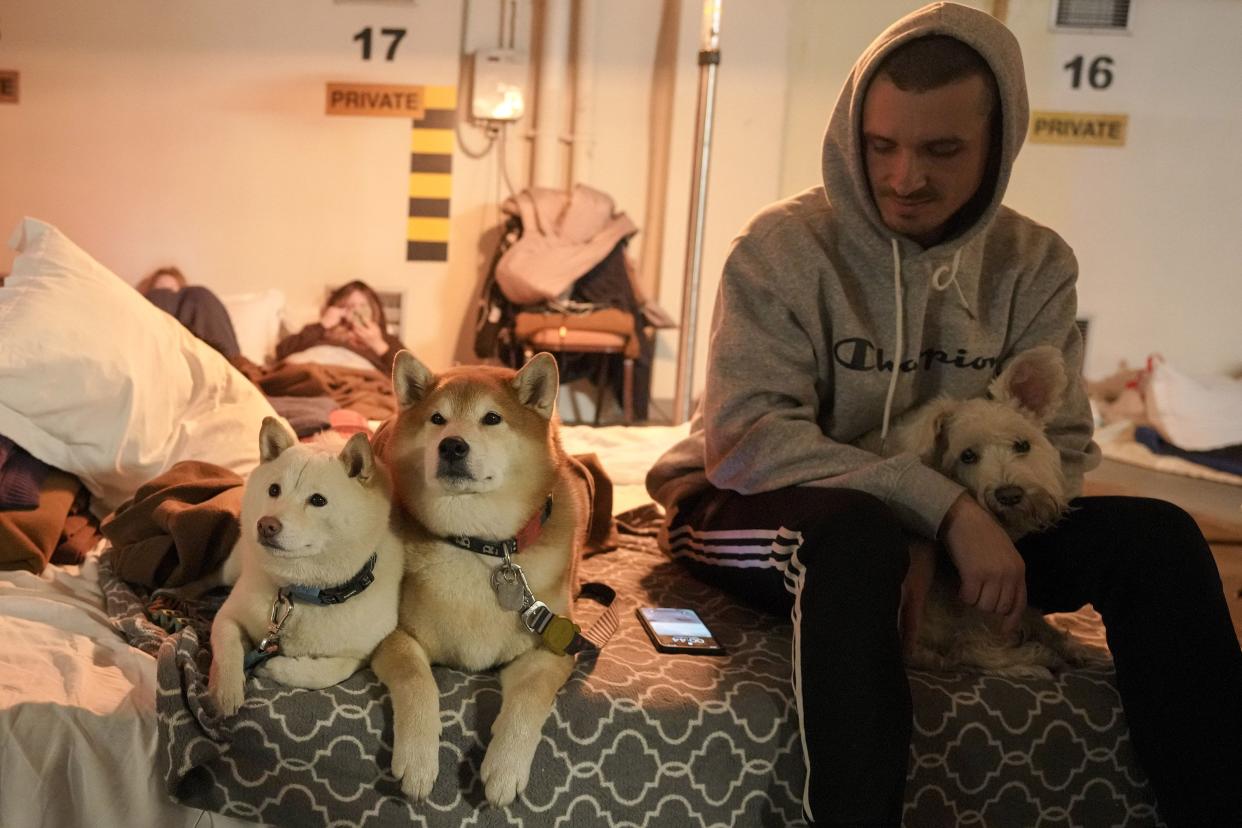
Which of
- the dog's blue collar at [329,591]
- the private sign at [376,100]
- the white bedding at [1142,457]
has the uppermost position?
the private sign at [376,100]

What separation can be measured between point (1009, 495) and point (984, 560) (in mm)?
124

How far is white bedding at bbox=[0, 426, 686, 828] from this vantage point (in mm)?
974

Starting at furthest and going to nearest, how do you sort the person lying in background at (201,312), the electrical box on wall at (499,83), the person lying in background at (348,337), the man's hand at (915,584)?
the electrical box on wall at (499,83)
the person lying in background at (348,337)
the person lying in background at (201,312)
the man's hand at (915,584)

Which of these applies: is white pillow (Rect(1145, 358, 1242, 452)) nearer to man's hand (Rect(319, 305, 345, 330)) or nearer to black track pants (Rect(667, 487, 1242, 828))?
black track pants (Rect(667, 487, 1242, 828))

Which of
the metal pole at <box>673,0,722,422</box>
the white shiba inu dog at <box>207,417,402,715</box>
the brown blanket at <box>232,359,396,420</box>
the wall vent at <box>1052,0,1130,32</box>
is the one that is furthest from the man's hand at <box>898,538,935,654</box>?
the wall vent at <box>1052,0,1130,32</box>

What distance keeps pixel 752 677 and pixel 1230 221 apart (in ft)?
12.0

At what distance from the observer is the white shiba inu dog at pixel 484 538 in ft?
3.38

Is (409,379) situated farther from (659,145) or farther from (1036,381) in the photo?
(659,145)

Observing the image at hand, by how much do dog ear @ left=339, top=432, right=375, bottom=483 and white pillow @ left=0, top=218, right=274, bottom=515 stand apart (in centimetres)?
68

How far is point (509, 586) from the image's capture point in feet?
3.52

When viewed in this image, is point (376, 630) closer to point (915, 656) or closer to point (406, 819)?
point (406, 819)

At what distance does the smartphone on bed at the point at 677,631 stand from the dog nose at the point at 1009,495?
38 centimetres

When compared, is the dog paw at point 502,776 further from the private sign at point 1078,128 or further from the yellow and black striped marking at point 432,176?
the private sign at point 1078,128

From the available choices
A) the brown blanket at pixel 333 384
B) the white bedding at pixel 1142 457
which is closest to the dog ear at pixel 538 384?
the brown blanket at pixel 333 384
